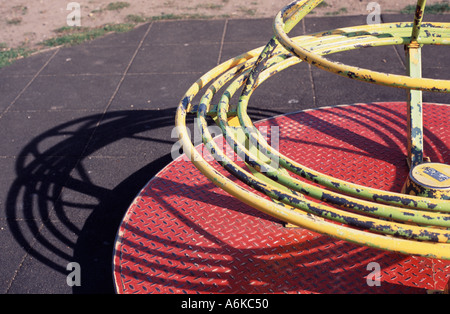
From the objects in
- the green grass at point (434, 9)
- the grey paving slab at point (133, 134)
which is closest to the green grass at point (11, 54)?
the grey paving slab at point (133, 134)

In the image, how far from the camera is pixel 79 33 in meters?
7.44

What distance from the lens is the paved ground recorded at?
11.6ft

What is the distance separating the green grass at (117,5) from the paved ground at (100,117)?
120cm

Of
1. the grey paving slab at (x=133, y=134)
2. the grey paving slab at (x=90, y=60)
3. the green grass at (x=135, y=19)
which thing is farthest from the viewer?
the green grass at (x=135, y=19)

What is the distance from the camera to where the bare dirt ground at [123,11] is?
751 centimetres

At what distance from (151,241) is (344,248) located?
130 centimetres

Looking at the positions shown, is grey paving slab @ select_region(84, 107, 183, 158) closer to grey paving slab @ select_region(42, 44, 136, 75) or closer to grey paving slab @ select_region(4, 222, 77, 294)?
grey paving slab @ select_region(4, 222, 77, 294)

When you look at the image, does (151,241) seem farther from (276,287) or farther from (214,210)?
(276,287)

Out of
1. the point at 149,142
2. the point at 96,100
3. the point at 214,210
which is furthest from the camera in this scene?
the point at 96,100

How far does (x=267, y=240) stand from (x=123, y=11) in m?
6.47

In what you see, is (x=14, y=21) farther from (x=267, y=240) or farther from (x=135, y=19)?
(x=267, y=240)

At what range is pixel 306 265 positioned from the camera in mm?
2803

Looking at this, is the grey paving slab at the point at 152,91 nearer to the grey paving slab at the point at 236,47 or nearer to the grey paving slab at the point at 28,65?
Result: the grey paving slab at the point at 236,47

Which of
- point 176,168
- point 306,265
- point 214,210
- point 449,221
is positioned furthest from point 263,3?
point 449,221
